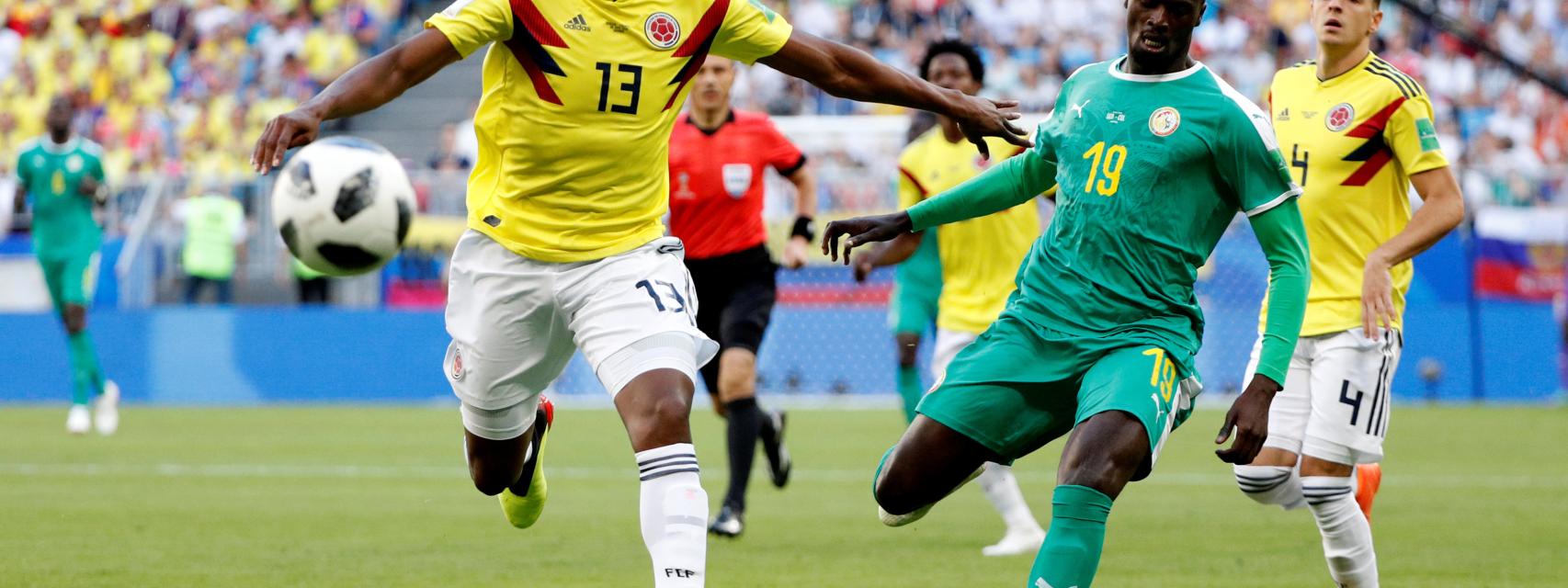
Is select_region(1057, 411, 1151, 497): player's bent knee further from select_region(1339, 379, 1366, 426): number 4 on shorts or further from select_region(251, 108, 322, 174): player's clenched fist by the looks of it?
select_region(251, 108, 322, 174): player's clenched fist

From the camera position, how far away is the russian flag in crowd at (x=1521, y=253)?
19.7m

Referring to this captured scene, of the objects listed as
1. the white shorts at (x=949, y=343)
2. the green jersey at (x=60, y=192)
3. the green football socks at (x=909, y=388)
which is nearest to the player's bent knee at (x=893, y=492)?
the white shorts at (x=949, y=343)

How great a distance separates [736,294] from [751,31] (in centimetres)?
365

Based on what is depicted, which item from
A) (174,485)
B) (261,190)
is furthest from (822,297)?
(174,485)

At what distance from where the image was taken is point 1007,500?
28.9ft

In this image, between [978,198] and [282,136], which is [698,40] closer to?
[978,198]

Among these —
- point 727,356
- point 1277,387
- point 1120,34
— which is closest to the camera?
point 1277,387

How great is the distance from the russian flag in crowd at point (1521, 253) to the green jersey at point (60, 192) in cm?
1355

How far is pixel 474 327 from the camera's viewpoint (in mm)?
6363

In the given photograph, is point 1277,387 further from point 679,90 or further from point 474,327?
point 474,327

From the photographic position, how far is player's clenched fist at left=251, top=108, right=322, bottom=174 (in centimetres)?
523

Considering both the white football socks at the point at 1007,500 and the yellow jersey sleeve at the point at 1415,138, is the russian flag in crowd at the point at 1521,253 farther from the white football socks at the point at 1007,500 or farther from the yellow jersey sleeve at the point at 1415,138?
the yellow jersey sleeve at the point at 1415,138

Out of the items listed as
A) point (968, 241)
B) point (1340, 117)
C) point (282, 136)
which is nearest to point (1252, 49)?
point (968, 241)

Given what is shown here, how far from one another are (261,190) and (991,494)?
48.4ft
